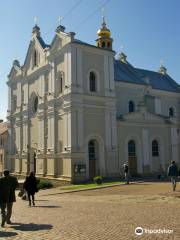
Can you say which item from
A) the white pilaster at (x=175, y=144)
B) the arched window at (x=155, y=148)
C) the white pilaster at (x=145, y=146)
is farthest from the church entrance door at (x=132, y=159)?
the white pilaster at (x=175, y=144)

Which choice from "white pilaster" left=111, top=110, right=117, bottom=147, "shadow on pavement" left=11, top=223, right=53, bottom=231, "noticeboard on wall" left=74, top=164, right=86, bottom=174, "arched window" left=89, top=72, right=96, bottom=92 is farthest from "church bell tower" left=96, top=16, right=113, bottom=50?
"shadow on pavement" left=11, top=223, right=53, bottom=231

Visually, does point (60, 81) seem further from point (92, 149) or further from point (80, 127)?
point (92, 149)

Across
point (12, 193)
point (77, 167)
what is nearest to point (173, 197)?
point (12, 193)

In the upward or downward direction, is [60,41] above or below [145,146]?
above

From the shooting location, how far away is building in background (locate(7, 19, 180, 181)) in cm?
3109

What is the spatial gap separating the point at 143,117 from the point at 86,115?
7.24m

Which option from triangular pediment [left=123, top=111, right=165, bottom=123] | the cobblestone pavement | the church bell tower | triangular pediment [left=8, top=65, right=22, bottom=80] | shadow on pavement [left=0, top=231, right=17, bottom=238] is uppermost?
the church bell tower

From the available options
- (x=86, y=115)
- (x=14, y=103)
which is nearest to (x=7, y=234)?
(x=86, y=115)

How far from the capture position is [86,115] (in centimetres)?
3138

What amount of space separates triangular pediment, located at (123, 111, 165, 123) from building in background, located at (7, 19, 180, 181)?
101mm

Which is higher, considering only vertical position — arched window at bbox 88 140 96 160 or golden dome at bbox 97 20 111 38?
golden dome at bbox 97 20 111 38

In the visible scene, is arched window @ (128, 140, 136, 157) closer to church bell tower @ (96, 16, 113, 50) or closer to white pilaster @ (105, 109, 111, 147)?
white pilaster @ (105, 109, 111, 147)

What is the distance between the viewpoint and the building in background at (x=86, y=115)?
31.1m

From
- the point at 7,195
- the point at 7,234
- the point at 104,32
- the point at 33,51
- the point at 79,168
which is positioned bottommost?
the point at 7,234
